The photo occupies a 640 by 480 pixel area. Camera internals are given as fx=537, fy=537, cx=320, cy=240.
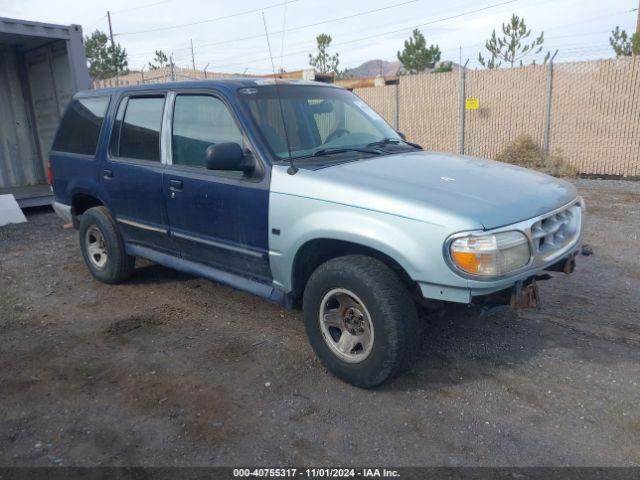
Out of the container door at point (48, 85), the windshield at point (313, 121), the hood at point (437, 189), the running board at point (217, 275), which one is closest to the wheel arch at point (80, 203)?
the running board at point (217, 275)

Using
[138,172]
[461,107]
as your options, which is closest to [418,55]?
[461,107]

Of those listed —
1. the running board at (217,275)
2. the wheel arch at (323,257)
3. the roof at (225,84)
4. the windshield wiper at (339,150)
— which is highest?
the roof at (225,84)

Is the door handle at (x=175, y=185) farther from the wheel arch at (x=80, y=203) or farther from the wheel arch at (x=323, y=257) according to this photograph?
the wheel arch at (x=80, y=203)

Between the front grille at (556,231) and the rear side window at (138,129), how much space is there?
2.99 metres

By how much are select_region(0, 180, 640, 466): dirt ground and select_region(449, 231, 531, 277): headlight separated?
0.82m

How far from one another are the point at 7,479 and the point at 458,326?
3.15 m

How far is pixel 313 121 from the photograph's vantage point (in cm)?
419

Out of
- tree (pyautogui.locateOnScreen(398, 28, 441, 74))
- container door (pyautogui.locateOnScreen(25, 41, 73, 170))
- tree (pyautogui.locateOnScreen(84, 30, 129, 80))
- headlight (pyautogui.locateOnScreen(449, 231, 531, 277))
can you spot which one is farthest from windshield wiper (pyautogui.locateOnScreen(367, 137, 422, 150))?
tree (pyautogui.locateOnScreen(84, 30, 129, 80))

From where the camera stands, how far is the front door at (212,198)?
12.3 feet

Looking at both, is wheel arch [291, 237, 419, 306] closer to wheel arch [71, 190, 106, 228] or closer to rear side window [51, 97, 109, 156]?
rear side window [51, 97, 109, 156]

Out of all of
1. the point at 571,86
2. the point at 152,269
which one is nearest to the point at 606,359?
the point at 152,269

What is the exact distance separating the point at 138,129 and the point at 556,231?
11.4ft

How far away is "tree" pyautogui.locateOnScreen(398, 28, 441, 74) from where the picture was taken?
3041cm

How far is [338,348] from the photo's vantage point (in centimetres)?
344
